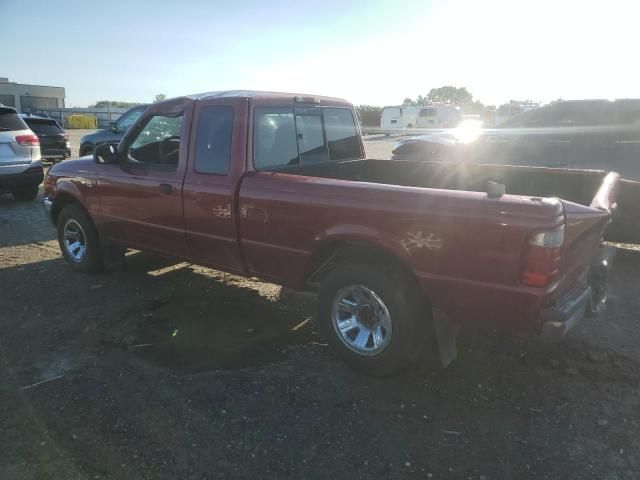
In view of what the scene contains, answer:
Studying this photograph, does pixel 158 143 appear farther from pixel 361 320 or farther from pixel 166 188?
pixel 361 320

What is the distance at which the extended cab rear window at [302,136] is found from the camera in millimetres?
3973

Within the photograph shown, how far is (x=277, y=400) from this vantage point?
314 centimetres

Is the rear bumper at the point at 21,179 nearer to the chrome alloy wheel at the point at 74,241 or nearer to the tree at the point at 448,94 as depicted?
the chrome alloy wheel at the point at 74,241

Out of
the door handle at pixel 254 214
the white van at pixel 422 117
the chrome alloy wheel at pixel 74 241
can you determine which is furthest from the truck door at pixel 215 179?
the white van at pixel 422 117

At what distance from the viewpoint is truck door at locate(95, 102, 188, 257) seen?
430cm

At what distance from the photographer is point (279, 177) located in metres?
3.62

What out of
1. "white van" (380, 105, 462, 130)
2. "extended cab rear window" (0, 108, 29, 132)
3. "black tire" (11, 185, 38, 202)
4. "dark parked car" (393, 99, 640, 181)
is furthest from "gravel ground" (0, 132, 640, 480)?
"white van" (380, 105, 462, 130)

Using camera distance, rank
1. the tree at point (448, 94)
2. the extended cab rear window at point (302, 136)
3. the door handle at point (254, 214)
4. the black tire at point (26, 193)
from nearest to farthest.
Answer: the door handle at point (254, 214)
the extended cab rear window at point (302, 136)
the black tire at point (26, 193)
the tree at point (448, 94)

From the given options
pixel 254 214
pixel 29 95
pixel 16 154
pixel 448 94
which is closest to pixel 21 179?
pixel 16 154

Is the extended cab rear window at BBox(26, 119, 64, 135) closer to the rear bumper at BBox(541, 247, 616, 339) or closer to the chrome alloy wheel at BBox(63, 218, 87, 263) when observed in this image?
the chrome alloy wheel at BBox(63, 218, 87, 263)

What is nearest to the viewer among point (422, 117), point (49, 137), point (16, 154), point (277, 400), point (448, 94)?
point (277, 400)

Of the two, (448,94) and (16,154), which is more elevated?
(448,94)

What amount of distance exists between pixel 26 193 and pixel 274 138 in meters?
7.72

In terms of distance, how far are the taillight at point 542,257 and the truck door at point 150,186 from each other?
2797 millimetres
